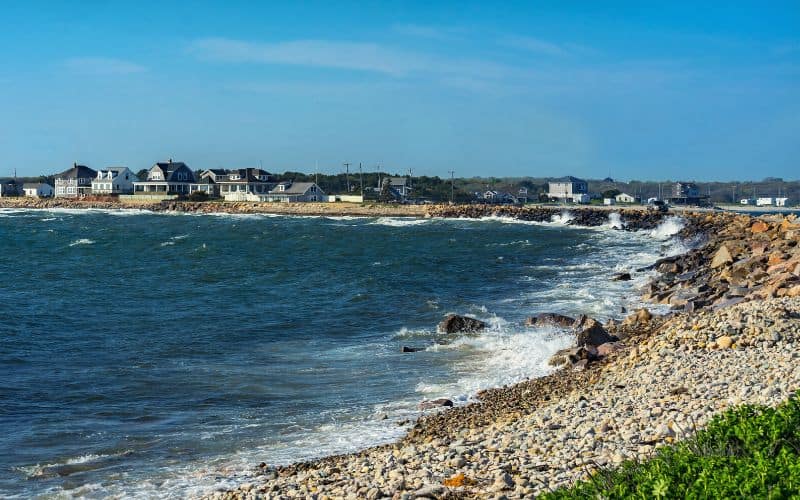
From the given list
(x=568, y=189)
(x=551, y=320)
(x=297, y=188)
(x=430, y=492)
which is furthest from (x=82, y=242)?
(x=568, y=189)

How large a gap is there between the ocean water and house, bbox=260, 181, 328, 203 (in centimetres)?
6717

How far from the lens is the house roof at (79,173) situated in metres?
131

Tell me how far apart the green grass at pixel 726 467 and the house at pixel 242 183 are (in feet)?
376

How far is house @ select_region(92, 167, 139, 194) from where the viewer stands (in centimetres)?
12769

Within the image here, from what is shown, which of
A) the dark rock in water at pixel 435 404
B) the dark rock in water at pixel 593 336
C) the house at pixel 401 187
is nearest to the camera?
the dark rock in water at pixel 435 404

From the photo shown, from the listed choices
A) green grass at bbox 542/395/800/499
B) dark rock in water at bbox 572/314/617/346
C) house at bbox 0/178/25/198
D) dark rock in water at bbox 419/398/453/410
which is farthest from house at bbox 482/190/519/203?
green grass at bbox 542/395/800/499

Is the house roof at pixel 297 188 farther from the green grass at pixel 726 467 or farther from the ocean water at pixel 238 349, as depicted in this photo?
the green grass at pixel 726 467

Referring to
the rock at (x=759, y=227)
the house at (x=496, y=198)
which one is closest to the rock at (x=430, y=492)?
the rock at (x=759, y=227)

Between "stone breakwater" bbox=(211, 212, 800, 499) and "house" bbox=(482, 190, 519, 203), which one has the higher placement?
"house" bbox=(482, 190, 519, 203)

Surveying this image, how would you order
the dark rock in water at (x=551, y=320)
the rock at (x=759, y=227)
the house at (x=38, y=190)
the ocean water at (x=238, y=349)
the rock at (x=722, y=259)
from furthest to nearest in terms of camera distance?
the house at (x=38, y=190) < the rock at (x=759, y=227) < the rock at (x=722, y=259) < the dark rock in water at (x=551, y=320) < the ocean water at (x=238, y=349)

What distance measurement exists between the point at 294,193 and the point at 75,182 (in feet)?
128

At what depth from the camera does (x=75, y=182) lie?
131m

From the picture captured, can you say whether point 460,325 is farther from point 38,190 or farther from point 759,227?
point 38,190

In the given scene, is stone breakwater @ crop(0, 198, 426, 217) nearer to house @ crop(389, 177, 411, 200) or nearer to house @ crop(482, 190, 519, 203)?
house @ crop(389, 177, 411, 200)
